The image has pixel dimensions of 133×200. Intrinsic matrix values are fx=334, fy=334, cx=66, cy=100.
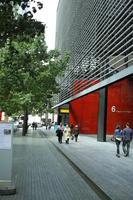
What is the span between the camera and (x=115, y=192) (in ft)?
24.8

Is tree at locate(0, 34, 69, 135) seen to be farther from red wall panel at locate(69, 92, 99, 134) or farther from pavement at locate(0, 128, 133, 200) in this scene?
pavement at locate(0, 128, 133, 200)

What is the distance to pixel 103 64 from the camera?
1016 inches

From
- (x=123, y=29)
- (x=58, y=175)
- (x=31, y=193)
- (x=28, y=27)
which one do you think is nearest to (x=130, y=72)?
(x=123, y=29)

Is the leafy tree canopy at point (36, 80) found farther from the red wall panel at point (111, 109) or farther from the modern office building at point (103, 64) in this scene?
the red wall panel at point (111, 109)

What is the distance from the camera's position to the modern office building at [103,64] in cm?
2066

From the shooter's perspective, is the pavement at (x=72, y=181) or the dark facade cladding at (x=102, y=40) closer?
the pavement at (x=72, y=181)

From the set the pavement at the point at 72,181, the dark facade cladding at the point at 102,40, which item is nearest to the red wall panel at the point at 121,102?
the dark facade cladding at the point at 102,40

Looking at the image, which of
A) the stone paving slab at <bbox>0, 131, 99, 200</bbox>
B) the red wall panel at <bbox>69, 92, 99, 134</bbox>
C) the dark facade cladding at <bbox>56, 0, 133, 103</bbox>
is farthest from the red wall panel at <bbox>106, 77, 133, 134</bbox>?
the stone paving slab at <bbox>0, 131, 99, 200</bbox>

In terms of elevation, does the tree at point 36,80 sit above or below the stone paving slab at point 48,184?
above

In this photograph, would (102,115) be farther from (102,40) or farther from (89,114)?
(89,114)

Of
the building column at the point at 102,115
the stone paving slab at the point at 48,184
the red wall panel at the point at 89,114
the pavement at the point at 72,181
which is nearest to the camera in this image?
the stone paving slab at the point at 48,184

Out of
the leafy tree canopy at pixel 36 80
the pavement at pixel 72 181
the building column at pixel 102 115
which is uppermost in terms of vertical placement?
the leafy tree canopy at pixel 36 80

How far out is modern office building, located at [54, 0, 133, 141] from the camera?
20.7 metres

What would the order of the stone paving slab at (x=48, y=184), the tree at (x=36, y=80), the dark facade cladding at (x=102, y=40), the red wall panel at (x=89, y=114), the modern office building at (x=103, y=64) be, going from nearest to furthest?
1. the stone paving slab at (x=48, y=184)
2. the dark facade cladding at (x=102, y=40)
3. the modern office building at (x=103, y=64)
4. the tree at (x=36, y=80)
5. the red wall panel at (x=89, y=114)
